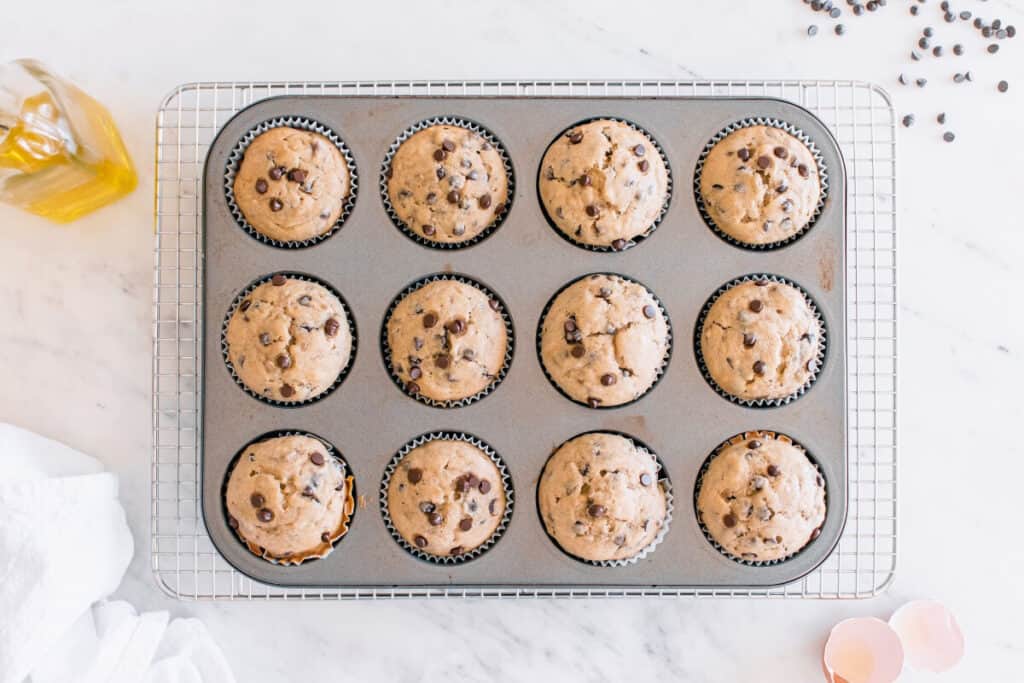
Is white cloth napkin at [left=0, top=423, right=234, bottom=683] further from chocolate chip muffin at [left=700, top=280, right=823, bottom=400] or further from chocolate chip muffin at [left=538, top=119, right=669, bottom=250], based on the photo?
chocolate chip muffin at [left=700, top=280, right=823, bottom=400]

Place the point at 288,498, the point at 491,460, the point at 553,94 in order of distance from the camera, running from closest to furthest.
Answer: the point at 288,498
the point at 491,460
the point at 553,94

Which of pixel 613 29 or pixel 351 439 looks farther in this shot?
pixel 613 29

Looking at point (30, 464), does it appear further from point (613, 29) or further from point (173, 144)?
point (613, 29)

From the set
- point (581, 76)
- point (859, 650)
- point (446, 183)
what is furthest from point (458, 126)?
point (859, 650)

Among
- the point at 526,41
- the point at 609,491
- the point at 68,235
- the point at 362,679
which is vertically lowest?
the point at 362,679

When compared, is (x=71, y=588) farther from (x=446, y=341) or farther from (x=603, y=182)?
(x=603, y=182)

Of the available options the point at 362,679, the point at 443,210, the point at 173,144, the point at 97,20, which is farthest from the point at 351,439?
the point at 97,20

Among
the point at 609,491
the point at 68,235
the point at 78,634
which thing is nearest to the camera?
the point at 609,491
